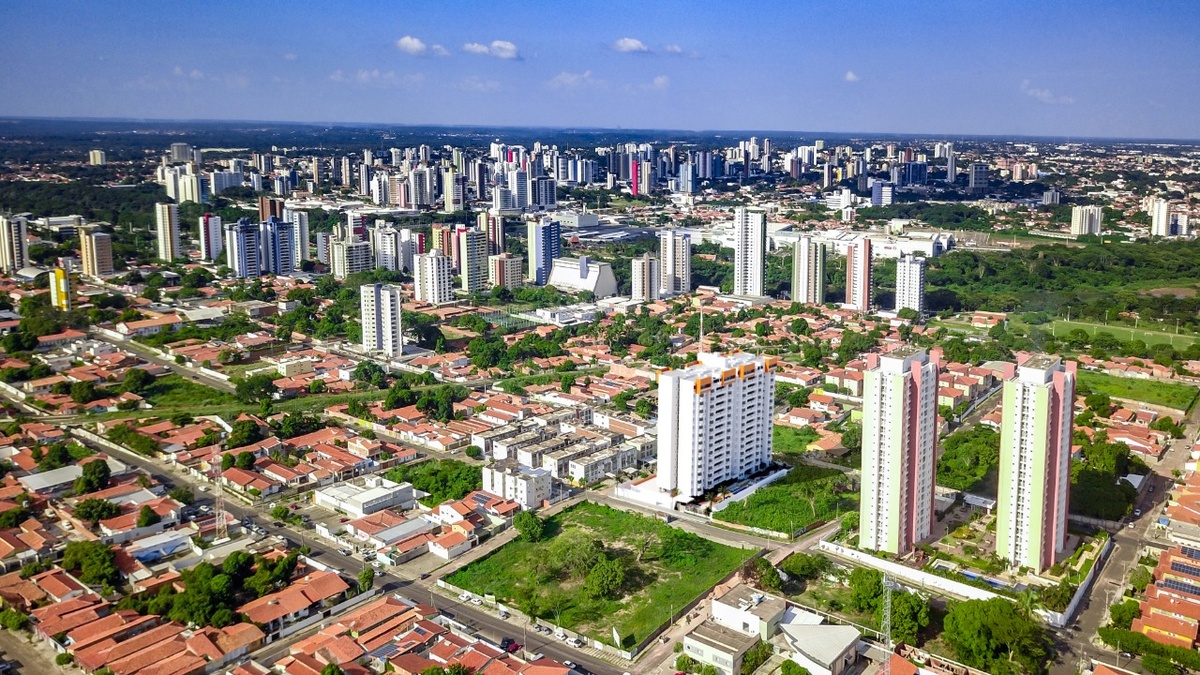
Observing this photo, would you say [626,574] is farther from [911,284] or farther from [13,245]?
[13,245]

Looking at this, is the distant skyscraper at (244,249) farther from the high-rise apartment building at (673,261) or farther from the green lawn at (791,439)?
the green lawn at (791,439)

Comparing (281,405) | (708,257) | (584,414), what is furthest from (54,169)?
(584,414)

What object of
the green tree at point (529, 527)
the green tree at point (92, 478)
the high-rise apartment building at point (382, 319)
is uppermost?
the high-rise apartment building at point (382, 319)

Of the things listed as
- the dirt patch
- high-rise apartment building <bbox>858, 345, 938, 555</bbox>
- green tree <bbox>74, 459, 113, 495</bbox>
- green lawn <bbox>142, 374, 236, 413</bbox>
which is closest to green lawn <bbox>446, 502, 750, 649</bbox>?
high-rise apartment building <bbox>858, 345, 938, 555</bbox>

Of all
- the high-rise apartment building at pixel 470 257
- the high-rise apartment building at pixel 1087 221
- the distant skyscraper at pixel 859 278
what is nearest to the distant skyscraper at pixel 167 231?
the high-rise apartment building at pixel 470 257

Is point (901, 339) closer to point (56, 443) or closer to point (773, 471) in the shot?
point (773, 471)
